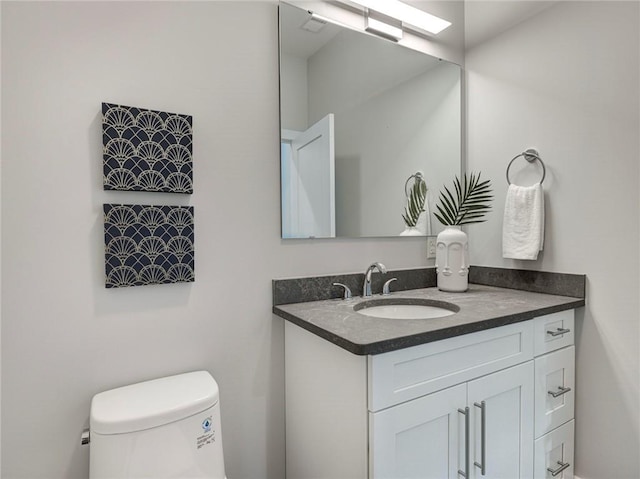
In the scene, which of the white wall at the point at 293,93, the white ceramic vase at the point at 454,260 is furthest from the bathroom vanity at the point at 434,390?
the white wall at the point at 293,93

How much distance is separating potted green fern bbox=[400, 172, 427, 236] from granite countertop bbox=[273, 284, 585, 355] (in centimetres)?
32

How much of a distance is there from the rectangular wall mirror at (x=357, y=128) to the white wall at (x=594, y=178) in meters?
0.38

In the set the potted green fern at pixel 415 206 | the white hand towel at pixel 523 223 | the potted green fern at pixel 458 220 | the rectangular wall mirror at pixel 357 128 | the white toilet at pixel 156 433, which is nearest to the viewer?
the white toilet at pixel 156 433

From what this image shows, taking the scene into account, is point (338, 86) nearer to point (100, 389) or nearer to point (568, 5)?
point (568, 5)

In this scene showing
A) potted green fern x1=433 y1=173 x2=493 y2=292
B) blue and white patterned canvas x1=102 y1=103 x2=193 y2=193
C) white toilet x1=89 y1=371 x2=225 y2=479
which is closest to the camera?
white toilet x1=89 y1=371 x2=225 y2=479

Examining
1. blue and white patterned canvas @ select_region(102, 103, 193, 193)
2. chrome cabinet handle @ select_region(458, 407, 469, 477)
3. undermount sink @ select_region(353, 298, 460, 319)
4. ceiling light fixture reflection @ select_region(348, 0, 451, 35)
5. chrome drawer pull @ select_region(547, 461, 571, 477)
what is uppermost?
ceiling light fixture reflection @ select_region(348, 0, 451, 35)

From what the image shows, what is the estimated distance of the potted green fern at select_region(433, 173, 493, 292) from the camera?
5.49 feet

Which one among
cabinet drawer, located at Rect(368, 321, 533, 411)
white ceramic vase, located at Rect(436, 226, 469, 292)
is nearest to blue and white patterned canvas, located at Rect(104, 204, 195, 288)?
cabinet drawer, located at Rect(368, 321, 533, 411)

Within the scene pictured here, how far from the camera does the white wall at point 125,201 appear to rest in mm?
1034

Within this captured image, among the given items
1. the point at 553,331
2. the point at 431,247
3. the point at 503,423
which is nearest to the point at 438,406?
the point at 503,423

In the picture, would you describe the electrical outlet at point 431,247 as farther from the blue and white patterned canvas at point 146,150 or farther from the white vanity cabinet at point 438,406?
the blue and white patterned canvas at point 146,150

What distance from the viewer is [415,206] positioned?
1812mm

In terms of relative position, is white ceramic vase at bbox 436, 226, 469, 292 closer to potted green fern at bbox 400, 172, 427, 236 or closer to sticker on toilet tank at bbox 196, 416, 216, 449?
potted green fern at bbox 400, 172, 427, 236

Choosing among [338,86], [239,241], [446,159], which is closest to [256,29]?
[338,86]
